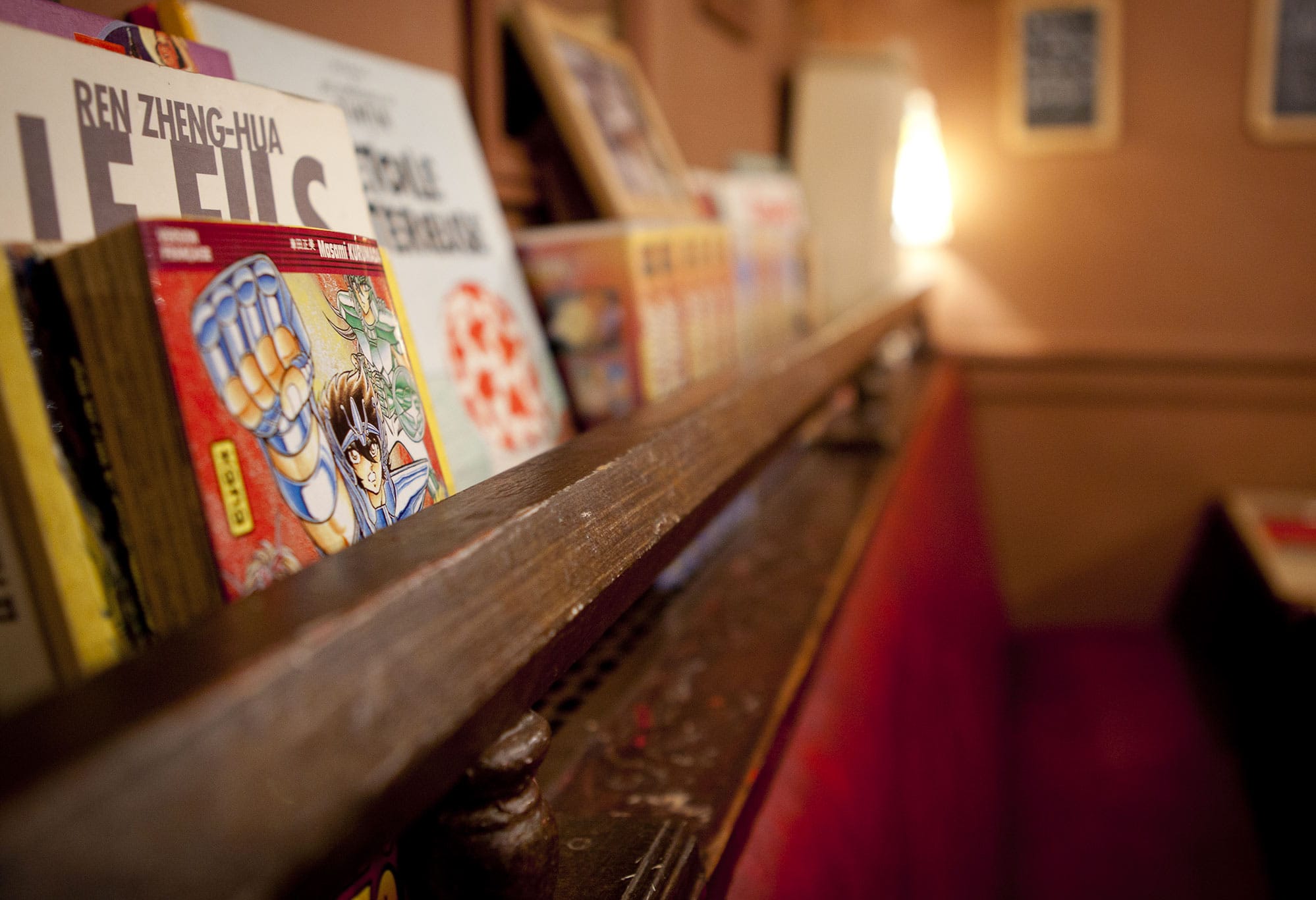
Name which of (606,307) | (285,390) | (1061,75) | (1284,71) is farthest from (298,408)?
(1284,71)

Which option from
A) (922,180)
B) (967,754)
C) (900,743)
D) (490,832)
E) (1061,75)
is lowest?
(967,754)

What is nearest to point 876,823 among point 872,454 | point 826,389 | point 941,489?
point 826,389

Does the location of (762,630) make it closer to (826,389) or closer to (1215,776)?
(826,389)

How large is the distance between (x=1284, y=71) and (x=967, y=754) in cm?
310

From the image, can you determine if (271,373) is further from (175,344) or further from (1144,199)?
(1144,199)

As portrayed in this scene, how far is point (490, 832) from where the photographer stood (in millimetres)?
330

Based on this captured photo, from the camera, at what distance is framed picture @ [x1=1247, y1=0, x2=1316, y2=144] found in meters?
3.17

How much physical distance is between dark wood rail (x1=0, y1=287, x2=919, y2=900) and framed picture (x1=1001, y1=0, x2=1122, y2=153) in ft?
11.9

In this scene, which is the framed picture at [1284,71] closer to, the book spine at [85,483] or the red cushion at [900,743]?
the red cushion at [900,743]

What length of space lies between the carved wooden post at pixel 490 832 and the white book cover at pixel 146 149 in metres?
0.27

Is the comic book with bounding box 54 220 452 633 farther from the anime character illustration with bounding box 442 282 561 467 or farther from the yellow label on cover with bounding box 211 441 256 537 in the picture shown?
the anime character illustration with bounding box 442 282 561 467

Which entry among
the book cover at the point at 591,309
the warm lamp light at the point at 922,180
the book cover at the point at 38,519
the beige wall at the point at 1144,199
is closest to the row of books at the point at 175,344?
the book cover at the point at 38,519

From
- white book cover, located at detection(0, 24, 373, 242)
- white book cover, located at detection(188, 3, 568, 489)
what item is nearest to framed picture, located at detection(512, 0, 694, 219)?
white book cover, located at detection(188, 3, 568, 489)

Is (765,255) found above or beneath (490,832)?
above
